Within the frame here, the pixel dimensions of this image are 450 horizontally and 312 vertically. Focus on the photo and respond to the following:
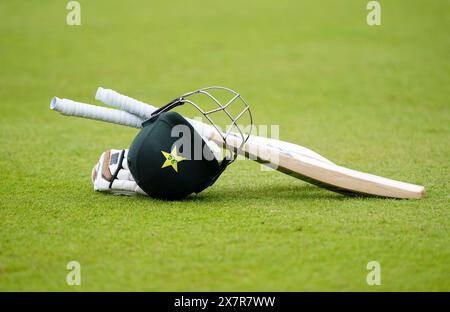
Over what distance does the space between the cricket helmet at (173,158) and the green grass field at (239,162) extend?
0.12 meters

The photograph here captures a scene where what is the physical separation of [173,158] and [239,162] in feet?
4.32

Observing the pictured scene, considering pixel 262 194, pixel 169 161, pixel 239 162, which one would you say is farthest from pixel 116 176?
pixel 239 162

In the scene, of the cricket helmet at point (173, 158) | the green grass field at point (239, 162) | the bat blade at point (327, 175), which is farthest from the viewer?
the bat blade at point (327, 175)

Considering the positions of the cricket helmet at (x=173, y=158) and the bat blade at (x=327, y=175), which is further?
the bat blade at (x=327, y=175)

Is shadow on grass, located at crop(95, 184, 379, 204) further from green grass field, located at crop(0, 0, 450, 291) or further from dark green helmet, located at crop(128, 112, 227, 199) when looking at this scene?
dark green helmet, located at crop(128, 112, 227, 199)

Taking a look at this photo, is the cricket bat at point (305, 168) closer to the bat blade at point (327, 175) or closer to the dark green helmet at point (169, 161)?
the bat blade at point (327, 175)

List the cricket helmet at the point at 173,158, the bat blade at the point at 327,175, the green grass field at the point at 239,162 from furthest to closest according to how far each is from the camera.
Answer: the bat blade at the point at 327,175
the cricket helmet at the point at 173,158
the green grass field at the point at 239,162

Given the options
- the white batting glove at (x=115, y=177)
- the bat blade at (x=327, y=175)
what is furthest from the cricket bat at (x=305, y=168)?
the white batting glove at (x=115, y=177)

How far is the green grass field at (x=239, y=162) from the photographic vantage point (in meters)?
2.70

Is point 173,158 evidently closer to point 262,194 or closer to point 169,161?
point 169,161

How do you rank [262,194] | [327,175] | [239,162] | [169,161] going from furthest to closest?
[239,162] < [262,194] < [327,175] < [169,161]

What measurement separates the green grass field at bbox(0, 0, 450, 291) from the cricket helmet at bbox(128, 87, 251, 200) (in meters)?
0.12

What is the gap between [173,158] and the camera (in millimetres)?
3342

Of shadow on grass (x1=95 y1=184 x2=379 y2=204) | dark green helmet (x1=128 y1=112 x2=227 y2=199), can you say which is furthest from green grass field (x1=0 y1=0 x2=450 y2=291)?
dark green helmet (x1=128 y1=112 x2=227 y2=199)
